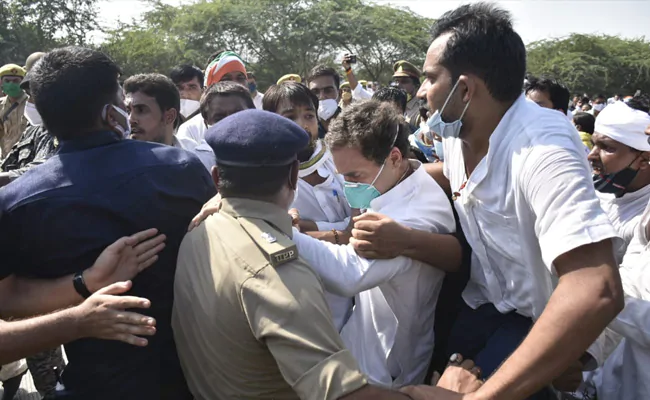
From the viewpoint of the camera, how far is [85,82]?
5.67ft

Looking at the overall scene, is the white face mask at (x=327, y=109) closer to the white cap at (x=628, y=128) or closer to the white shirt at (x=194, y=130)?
the white shirt at (x=194, y=130)

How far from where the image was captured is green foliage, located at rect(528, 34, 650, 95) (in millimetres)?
32719

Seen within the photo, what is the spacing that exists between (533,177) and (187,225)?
1211mm

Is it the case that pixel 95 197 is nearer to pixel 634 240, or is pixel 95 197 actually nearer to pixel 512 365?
pixel 512 365

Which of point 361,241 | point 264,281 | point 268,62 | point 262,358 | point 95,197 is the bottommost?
point 268,62

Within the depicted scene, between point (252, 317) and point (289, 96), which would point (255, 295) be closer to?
point (252, 317)

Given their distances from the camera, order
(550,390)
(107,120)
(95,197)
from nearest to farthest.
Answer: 1. (95,197)
2. (107,120)
3. (550,390)

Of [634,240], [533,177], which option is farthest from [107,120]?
[634,240]

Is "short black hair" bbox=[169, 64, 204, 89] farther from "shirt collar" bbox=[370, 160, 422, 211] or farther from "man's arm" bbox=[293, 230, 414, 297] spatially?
"man's arm" bbox=[293, 230, 414, 297]

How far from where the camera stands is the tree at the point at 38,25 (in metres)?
22.5

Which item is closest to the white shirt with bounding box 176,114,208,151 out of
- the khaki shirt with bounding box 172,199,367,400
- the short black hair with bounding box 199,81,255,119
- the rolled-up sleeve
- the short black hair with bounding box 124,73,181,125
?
the short black hair with bounding box 199,81,255,119

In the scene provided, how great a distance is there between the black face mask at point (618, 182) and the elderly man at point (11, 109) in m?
6.23

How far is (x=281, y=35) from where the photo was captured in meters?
28.4

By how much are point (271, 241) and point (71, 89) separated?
859mm
